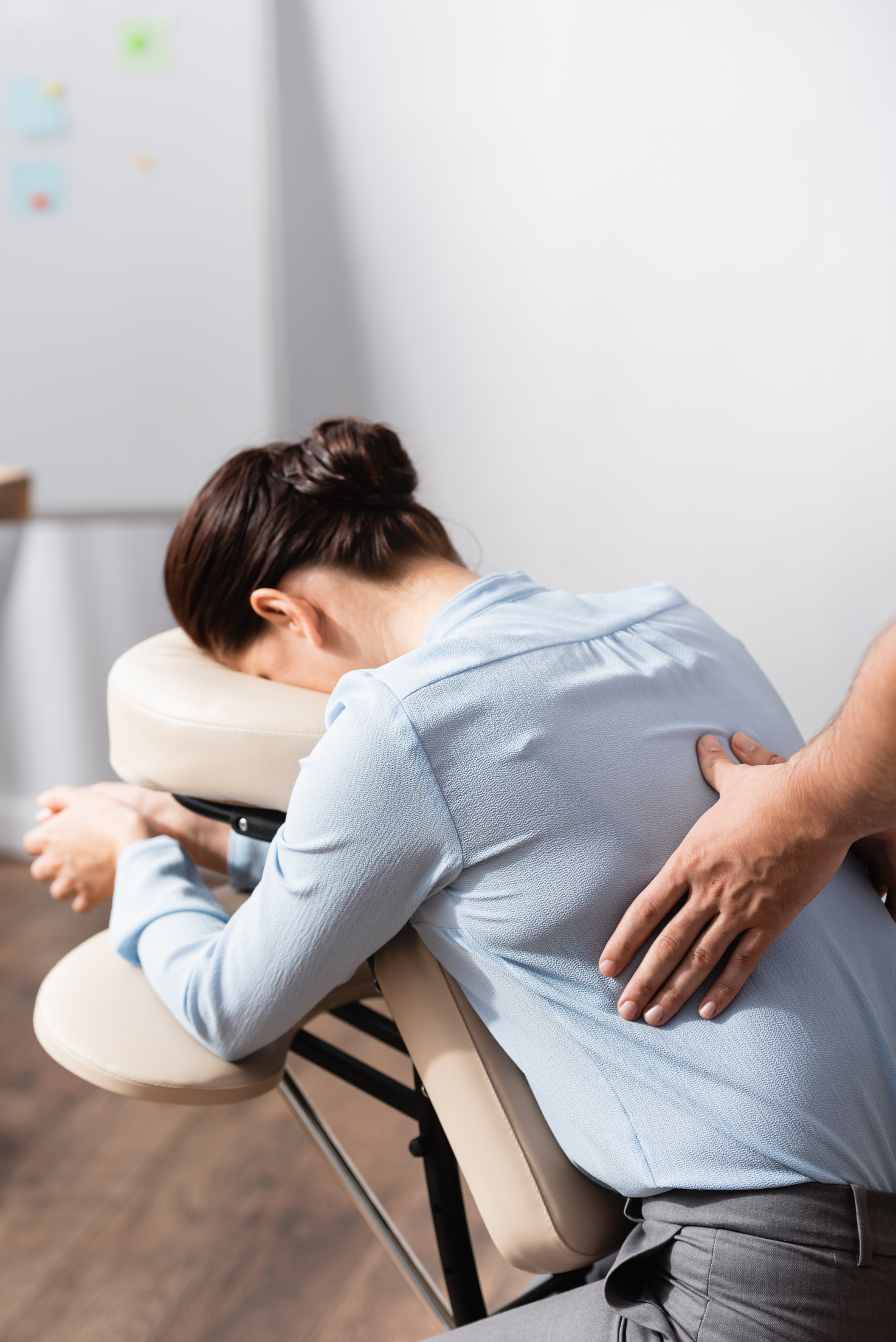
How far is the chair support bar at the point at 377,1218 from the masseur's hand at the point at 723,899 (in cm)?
36

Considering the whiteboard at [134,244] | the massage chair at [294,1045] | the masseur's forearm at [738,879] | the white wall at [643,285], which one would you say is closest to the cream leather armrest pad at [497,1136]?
the massage chair at [294,1045]

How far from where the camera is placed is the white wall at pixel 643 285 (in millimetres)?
2010

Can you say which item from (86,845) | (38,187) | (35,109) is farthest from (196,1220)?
(35,109)

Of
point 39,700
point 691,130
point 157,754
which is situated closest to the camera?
point 157,754

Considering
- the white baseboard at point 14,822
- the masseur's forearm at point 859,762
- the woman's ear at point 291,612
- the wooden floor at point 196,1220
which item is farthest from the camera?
the white baseboard at point 14,822

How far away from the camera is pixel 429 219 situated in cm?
233

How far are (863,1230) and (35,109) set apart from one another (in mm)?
2664

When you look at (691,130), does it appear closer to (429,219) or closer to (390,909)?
(429,219)

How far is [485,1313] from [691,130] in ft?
6.47

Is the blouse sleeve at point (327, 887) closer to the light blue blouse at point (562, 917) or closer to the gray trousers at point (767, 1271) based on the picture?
the light blue blouse at point (562, 917)

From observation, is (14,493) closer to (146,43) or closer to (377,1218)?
(146,43)

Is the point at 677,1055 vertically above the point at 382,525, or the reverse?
the point at 382,525

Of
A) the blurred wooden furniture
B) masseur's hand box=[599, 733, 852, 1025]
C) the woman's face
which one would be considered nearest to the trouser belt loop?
masseur's hand box=[599, 733, 852, 1025]

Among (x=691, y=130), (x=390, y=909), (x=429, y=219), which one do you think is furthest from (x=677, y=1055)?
(x=429, y=219)
